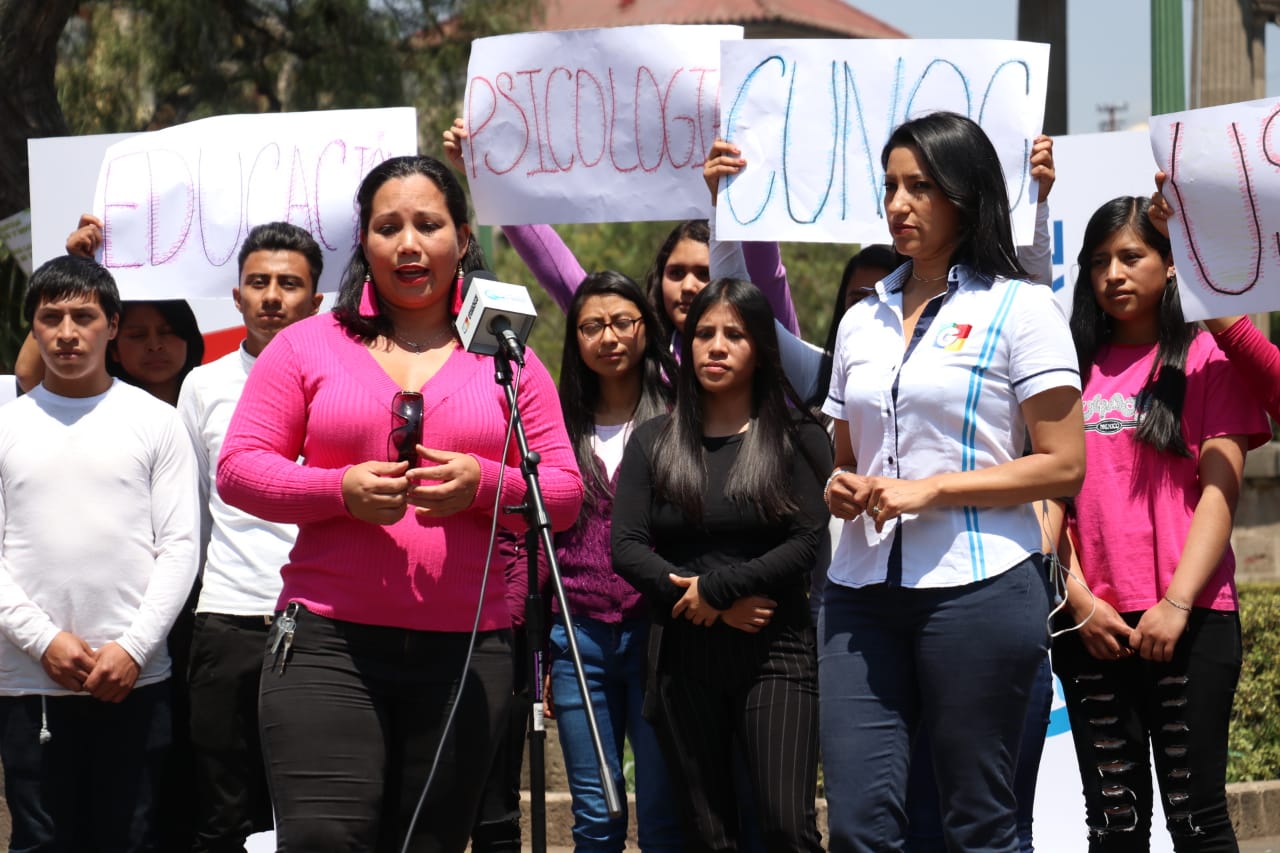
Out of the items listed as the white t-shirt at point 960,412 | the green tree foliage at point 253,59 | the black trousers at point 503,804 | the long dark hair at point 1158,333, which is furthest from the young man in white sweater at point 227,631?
the green tree foliage at point 253,59

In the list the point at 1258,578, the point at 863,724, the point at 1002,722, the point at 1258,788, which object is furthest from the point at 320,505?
the point at 1258,578

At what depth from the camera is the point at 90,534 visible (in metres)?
4.75

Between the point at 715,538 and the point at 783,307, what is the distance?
946mm

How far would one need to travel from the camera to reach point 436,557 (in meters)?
3.65

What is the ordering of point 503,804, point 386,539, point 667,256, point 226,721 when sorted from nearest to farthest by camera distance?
1. point 386,539
2. point 226,721
3. point 503,804
4. point 667,256

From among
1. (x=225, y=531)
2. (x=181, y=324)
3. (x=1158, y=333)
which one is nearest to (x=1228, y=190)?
(x=1158, y=333)

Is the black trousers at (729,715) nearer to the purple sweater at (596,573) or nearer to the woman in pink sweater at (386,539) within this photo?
the purple sweater at (596,573)

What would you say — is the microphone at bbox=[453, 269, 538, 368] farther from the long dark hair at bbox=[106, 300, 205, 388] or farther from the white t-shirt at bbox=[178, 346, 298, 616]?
the long dark hair at bbox=[106, 300, 205, 388]

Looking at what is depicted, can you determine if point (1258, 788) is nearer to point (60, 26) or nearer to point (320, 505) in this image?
point (320, 505)

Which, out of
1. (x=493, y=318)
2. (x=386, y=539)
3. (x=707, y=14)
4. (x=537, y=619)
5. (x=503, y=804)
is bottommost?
(x=503, y=804)

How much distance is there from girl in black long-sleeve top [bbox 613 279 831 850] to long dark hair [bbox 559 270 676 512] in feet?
1.26

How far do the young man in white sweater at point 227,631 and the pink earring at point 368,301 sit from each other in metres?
1.16

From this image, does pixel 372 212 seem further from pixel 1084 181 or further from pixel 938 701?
pixel 1084 181

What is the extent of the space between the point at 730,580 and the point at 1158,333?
4.57 ft
